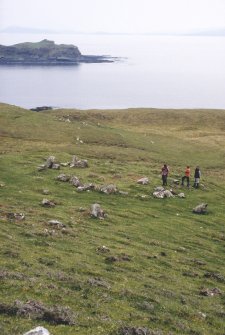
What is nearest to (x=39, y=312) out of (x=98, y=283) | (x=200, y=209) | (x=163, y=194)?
(x=98, y=283)

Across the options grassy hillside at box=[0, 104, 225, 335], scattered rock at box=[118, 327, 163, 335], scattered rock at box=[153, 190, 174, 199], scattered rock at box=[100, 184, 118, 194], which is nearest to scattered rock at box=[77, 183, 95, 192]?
grassy hillside at box=[0, 104, 225, 335]

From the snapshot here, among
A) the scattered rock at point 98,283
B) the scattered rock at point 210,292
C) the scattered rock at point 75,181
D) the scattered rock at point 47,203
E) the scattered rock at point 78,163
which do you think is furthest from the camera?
the scattered rock at point 78,163

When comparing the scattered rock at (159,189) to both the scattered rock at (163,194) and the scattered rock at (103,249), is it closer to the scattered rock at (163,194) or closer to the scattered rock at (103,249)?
the scattered rock at (163,194)

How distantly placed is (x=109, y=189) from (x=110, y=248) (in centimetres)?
1861

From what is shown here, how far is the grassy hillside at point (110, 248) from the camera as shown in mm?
21438

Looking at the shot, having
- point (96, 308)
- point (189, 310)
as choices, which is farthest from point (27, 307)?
point (189, 310)

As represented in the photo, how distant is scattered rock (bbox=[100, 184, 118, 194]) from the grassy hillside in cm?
74

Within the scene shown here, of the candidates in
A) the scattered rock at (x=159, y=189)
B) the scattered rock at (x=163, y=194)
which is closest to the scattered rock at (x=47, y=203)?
the scattered rock at (x=163, y=194)

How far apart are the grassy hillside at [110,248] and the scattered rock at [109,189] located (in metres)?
0.74

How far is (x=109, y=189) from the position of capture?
51.4m

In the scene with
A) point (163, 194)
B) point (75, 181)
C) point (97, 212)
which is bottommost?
point (163, 194)

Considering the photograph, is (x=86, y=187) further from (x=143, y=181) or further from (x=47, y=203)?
(x=143, y=181)

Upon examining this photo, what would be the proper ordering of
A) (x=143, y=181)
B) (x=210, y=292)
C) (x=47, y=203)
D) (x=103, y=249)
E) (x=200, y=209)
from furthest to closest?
1. (x=143, y=181)
2. (x=200, y=209)
3. (x=47, y=203)
4. (x=103, y=249)
5. (x=210, y=292)

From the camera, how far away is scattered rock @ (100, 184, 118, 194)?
2010 inches
